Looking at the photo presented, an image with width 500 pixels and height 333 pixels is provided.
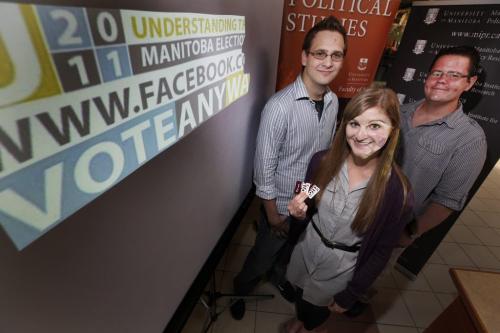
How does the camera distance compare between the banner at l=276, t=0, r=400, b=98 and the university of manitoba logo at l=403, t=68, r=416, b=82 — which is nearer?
the banner at l=276, t=0, r=400, b=98

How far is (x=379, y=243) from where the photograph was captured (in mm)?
1291

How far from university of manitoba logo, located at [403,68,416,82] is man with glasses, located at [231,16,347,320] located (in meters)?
1.10

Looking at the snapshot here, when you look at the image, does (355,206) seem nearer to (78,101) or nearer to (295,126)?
(295,126)

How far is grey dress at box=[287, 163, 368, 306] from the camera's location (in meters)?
1.28

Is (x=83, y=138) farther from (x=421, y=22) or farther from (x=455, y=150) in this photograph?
(x=421, y=22)

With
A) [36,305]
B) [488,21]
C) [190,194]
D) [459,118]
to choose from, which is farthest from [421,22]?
[36,305]

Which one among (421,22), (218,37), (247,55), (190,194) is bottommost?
(190,194)

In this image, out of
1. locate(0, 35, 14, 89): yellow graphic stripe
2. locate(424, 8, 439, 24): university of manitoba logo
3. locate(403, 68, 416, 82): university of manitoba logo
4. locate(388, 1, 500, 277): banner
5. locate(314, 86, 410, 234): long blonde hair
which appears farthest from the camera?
locate(403, 68, 416, 82): university of manitoba logo

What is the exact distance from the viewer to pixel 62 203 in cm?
60

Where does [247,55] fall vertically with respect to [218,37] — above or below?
below

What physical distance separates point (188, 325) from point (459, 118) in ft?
7.95

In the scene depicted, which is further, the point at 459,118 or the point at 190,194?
the point at 459,118

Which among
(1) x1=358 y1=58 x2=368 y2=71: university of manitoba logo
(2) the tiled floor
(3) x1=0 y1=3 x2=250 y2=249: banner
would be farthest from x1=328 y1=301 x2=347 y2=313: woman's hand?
(1) x1=358 y1=58 x2=368 y2=71: university of manitoba logo

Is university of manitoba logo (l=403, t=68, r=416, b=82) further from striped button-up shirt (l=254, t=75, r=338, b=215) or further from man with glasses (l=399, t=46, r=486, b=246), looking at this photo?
striped button-up shirt (l=254, t=75, r=338, b=215)
